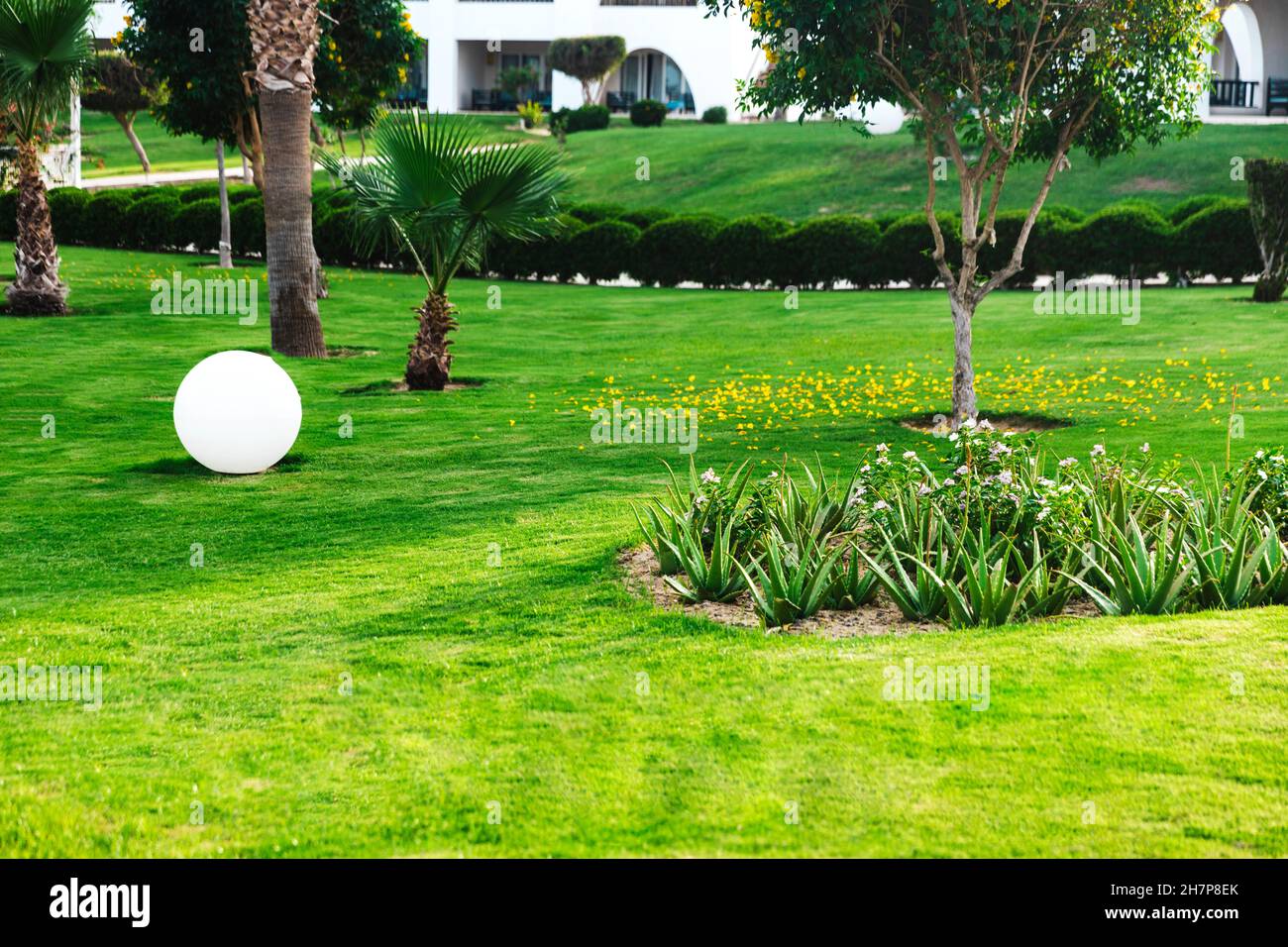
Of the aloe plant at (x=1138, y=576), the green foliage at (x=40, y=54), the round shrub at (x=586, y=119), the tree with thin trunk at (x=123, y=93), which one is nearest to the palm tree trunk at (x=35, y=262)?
the green foliage at (x=40, y=54)

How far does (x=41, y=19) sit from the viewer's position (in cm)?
1831

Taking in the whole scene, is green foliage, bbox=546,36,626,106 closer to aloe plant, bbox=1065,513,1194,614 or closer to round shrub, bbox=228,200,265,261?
round shrub, bbox=228,200,265,261

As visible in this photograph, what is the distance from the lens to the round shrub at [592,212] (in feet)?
96.0

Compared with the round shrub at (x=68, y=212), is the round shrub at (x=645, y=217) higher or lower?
lower

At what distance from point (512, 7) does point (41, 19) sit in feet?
148

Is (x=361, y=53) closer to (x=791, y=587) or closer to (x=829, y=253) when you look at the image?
(x=829, y=253)

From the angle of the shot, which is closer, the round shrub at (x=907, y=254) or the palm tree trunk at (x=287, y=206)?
the palm tree trunk at (x=287, y=206)

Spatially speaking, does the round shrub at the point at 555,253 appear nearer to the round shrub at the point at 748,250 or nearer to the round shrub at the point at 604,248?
the round shrub at the point at 604,248

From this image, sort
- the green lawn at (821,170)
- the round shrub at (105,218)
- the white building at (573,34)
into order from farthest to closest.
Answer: the white building at (573,34) < the green lawn at (821,170) < the round shrub at (105,218)

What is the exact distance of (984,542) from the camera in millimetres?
7484

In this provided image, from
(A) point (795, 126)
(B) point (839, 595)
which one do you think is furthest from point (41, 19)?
(A) point (795, 126)

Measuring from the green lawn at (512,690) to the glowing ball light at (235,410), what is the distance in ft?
0.88

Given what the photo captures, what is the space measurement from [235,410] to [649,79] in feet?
180
